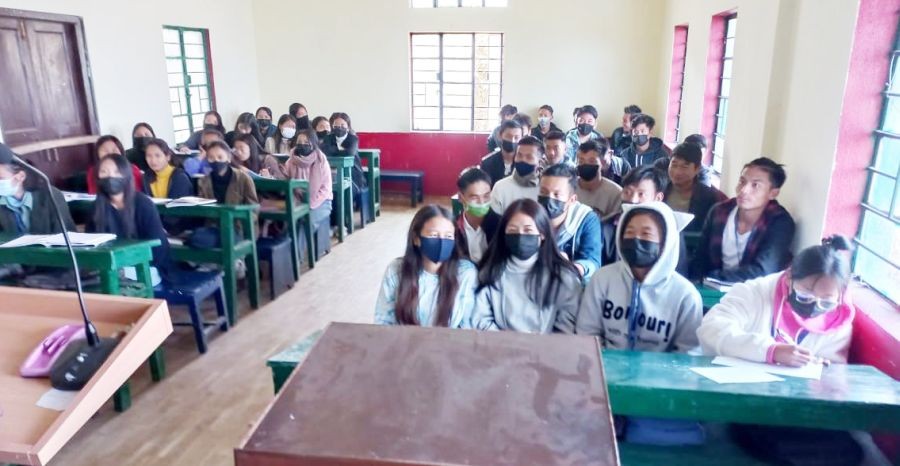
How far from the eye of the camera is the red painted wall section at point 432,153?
8.66 metres

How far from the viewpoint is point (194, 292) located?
3.67 metres

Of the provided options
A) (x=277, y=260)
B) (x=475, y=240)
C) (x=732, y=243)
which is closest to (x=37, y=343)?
(x=475, y=240)

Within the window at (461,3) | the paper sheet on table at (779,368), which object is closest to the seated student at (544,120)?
the window at (461,3)

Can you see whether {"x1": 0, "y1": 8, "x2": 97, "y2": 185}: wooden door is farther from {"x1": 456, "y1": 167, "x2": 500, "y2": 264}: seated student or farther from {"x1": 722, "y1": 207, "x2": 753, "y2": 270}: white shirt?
{"x1": 722, "y1": 207, "x2": 753, "y2": 270}: white shirt

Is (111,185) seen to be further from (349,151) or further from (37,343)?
(349,151)

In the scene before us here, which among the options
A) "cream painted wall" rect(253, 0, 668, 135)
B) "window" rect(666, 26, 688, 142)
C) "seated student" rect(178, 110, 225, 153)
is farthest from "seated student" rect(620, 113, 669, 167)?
"seated student" rect(178, 110, 225, 153)

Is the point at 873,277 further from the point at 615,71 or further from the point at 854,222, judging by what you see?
the point at 615,71

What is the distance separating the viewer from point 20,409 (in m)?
1.37

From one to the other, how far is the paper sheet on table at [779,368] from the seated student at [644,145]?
426 centimetres

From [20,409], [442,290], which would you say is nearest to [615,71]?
[442,290]

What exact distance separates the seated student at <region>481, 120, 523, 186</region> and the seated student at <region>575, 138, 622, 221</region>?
105 centimetres

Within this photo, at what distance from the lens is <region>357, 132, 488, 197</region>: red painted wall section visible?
866cm

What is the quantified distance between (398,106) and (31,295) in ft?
24.0

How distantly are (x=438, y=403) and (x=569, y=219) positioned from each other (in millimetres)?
2540
